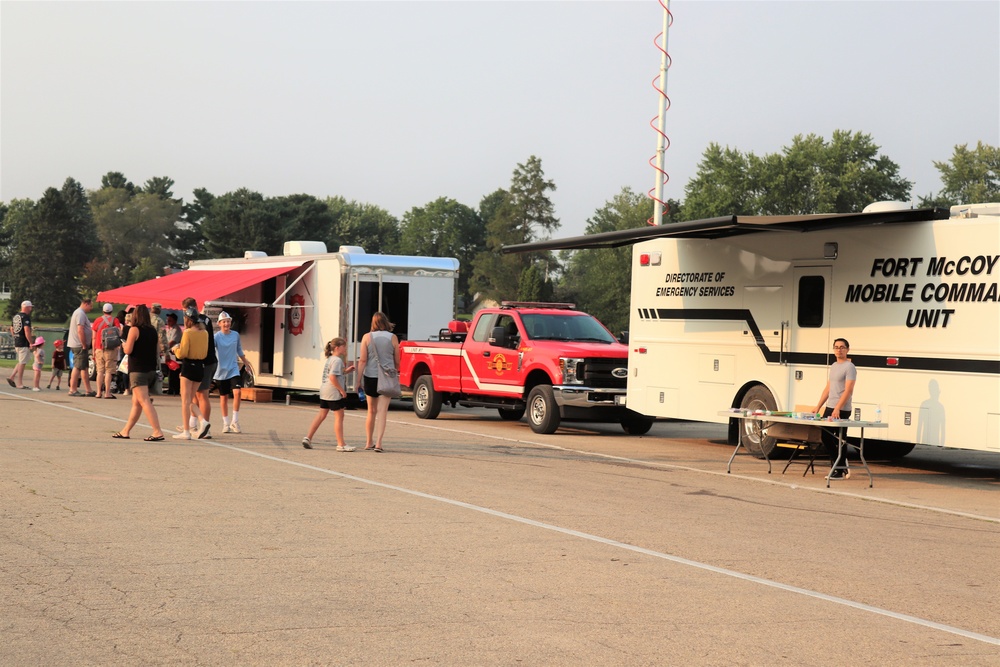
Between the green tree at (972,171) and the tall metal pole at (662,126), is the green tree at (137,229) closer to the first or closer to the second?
the green tree at (972,171)

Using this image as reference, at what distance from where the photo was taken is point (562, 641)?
6199 millimetres

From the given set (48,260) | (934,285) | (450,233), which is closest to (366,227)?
(450,233)

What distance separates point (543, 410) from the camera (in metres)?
19.5

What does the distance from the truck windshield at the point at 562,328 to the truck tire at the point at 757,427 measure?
4477 millimetres

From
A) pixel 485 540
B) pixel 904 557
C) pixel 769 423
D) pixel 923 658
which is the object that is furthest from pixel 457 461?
pixel 923 658

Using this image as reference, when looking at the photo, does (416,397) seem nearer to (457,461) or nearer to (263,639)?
(457,461)

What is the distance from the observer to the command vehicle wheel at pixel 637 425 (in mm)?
20438

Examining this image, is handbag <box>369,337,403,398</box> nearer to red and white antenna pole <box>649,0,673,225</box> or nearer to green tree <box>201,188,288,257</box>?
red and white antenna pole <box>649,0,673,225</box>

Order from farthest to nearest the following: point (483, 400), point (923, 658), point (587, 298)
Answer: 1. point (587, 298)
2. point (483, 400)
3. point (923, 658)

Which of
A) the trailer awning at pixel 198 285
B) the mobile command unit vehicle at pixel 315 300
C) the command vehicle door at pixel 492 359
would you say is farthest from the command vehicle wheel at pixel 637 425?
the trailer awning at pixel 198 285

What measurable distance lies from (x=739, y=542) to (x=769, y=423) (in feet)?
20.6

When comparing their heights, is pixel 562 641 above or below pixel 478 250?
below

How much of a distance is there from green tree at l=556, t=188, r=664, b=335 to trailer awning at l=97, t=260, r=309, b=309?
65058 mm

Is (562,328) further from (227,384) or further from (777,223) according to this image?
(777,223)
